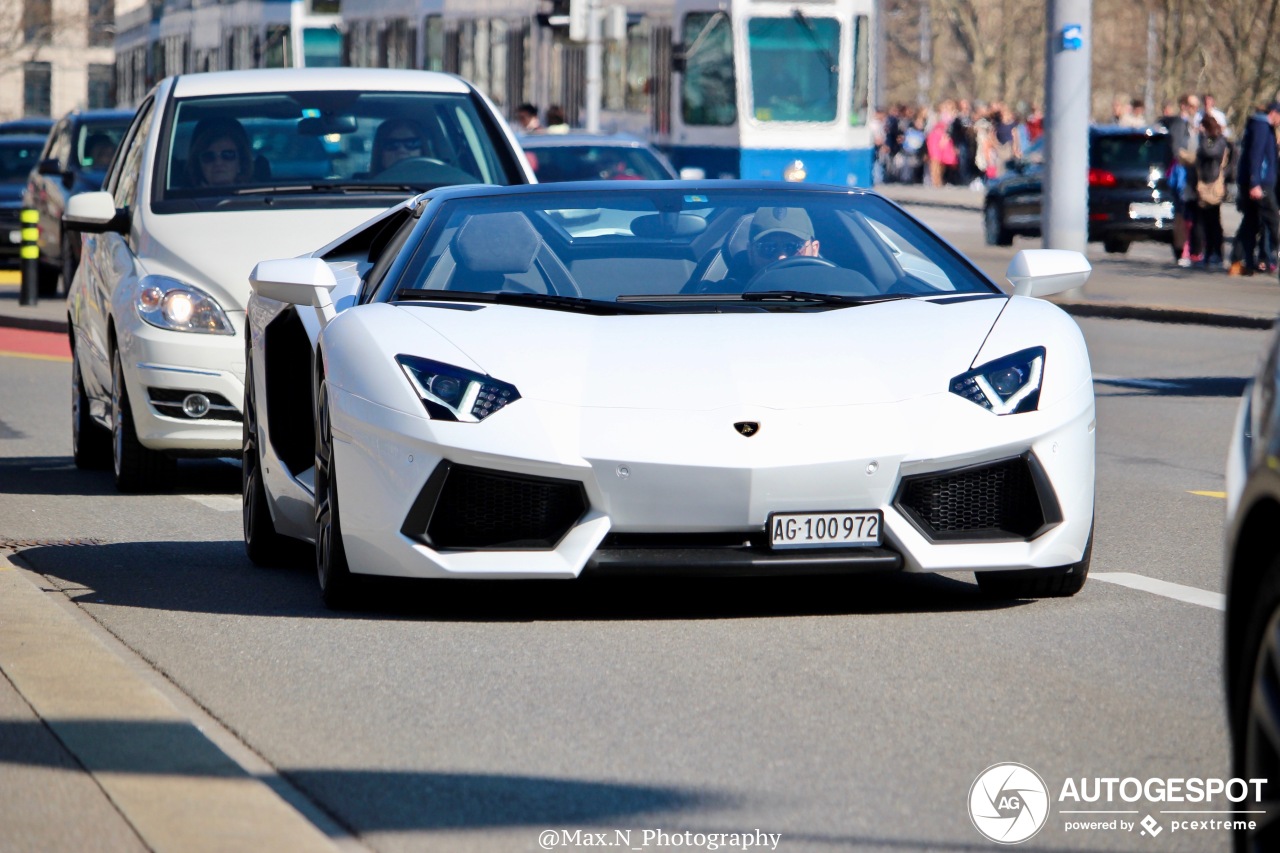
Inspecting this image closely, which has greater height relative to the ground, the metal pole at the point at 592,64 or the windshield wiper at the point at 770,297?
the metal pole at the point at 592,64

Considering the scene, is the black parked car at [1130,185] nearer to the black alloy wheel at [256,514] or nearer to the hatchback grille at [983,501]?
the black alloy wheel at [256,514]

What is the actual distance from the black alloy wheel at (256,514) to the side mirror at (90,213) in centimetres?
254

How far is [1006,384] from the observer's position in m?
6.72

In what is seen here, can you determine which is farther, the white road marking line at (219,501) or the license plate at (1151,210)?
the license plate at (1151,210)

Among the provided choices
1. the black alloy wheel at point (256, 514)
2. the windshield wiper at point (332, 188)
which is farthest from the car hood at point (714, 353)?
the windshield wiper at point (332, 188)

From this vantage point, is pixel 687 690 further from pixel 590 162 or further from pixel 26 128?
pixel 26 128

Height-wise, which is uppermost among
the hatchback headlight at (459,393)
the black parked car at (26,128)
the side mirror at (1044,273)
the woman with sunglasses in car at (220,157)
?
the black parked car at (26,128)

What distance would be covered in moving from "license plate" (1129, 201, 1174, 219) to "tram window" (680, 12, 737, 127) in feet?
19.9

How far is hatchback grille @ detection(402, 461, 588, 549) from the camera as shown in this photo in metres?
6.53

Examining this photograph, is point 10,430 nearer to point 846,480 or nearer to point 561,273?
point 561,273

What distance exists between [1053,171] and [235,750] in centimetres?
1958

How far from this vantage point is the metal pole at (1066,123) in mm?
23578

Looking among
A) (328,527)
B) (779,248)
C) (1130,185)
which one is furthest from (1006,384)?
(1130,185)

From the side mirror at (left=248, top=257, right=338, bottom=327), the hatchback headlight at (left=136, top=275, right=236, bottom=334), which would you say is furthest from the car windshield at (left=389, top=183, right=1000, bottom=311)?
the hatchback headlight at (left=136, top=275, right=236, bottom=334)
